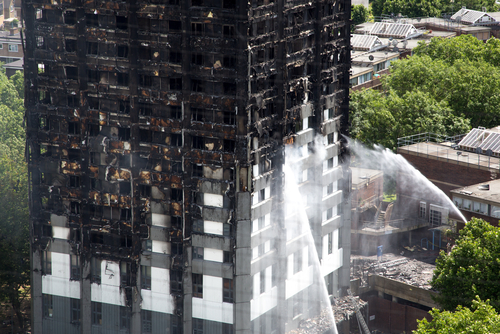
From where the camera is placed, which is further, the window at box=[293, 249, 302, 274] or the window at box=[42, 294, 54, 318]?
the window at box=[42, 294, 54, 318]

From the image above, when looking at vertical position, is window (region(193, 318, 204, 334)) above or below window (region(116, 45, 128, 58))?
below

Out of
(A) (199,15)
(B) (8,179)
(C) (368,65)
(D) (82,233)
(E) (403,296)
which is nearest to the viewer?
(A) (199,15)

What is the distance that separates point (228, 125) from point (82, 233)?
61.8 ft

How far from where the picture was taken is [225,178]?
81.4m

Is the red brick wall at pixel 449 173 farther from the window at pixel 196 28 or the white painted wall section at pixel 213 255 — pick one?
the window at pixel 196 28

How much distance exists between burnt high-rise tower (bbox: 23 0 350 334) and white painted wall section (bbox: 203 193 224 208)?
0.20 metres

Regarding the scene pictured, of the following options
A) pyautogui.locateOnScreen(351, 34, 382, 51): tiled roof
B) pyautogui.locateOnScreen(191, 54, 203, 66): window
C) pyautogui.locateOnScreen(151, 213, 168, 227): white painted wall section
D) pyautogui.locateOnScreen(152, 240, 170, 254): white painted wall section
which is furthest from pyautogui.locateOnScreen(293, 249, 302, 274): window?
pyautogui.locateOnScreen(351, 34, 382, 51): tiled roof

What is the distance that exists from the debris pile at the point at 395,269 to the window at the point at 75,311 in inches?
1230

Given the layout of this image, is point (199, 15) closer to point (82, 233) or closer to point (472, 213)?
point (82, 233)

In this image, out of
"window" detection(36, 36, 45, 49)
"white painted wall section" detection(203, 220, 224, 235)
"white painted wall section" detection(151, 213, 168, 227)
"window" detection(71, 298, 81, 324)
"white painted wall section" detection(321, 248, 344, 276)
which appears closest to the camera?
"white painted wall section" detection(203, 220, 224, 235)

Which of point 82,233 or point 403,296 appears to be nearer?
point 82,233

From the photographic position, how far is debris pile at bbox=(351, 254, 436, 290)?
9869cm

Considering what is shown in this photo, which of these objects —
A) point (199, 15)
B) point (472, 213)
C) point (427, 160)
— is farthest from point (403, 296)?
point (199, 15)

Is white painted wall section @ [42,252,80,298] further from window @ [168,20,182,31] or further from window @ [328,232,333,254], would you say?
window @ [328,232,333,254]
